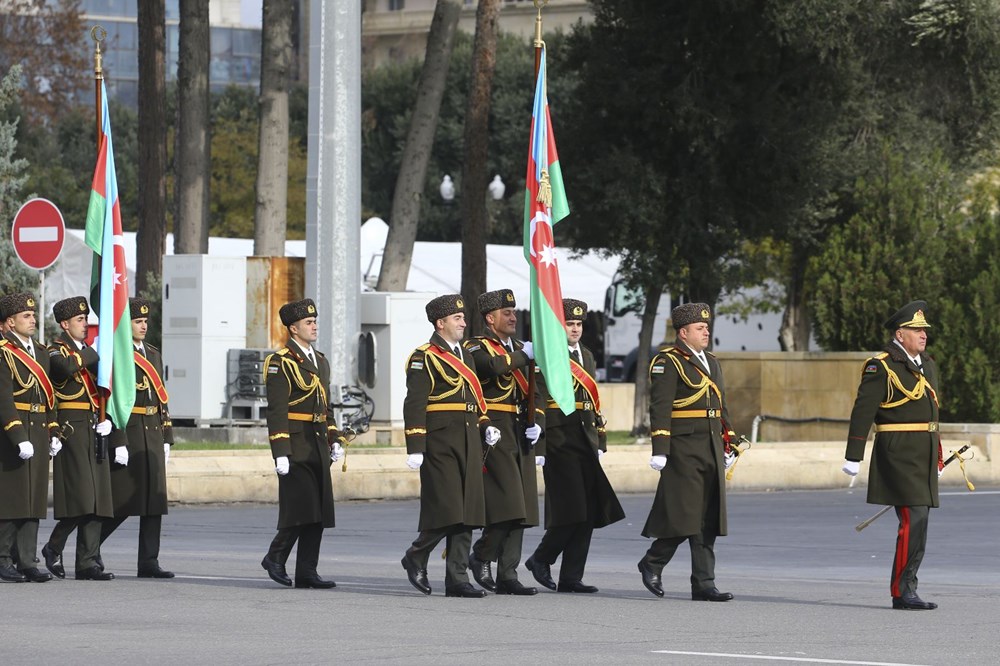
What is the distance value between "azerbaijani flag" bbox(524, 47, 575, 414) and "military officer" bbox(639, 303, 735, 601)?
63 centimetres

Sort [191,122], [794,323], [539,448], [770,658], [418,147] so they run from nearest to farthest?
[770,658]
[539,448]
[418,147]
[191,122]
[794,323]

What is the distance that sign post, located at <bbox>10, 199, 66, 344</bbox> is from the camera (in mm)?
22250

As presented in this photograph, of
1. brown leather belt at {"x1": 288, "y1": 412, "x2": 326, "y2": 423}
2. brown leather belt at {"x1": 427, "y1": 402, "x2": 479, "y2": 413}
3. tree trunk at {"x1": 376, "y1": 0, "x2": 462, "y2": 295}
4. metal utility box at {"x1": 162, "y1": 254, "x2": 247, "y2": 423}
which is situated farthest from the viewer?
tree trunk at {"x1": 376, "y1": 0, "x2": 462, "y2": 295}

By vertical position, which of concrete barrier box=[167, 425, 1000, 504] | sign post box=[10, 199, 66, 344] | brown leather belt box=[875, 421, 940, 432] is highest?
sign post box=[10, 199, 66, 344]

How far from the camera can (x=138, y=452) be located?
1452 cm

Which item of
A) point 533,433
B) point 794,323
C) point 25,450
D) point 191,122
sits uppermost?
point 191,122

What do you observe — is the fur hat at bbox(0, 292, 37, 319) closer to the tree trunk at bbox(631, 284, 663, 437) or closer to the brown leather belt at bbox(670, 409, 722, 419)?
the brown leather belt at bbox(670, 409, 722, 419)

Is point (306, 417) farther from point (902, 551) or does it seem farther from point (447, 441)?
point (902, 551)

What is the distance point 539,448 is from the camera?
1378 cm

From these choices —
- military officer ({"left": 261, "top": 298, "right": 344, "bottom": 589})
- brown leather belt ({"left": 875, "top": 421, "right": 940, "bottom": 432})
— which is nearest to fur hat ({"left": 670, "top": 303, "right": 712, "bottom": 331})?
brown leather belt ({"left": 875, "top": 421, "right": 940, "bottom": 432})

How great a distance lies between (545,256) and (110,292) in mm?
A: 3096

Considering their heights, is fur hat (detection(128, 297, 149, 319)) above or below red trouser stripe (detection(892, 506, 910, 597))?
above

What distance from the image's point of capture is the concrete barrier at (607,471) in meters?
22.0

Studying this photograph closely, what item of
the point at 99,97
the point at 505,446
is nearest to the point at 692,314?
the point at 505,446
